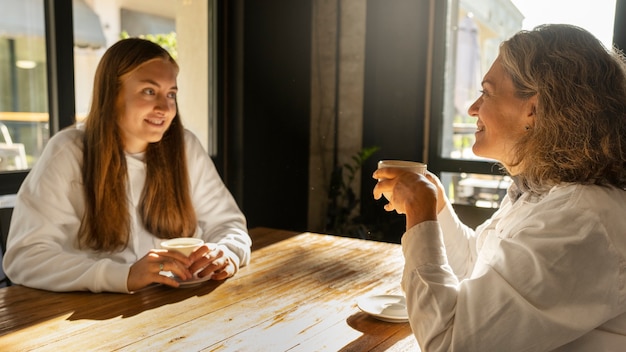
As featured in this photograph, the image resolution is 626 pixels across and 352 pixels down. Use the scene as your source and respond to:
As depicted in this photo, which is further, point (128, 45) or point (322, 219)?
point (322, 219)

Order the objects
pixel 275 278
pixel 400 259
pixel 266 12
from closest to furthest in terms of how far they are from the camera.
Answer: pixel 275 278
pixel 400 259
pixel 266 12

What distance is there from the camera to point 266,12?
413 cm

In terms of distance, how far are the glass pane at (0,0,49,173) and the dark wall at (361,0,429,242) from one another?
2.34 m

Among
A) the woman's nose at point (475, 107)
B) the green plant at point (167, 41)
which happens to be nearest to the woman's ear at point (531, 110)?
the woman's nose at point (475, 107)

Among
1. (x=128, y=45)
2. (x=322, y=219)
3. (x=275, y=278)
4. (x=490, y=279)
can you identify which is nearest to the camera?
(x=490, y=279)

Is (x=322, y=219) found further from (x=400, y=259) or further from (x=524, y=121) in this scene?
(x=524, y=121)

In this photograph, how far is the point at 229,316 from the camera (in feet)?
4.44

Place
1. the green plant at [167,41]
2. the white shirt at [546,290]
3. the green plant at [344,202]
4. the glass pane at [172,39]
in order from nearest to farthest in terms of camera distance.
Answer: the white shirt at [546,290] < the glass pane at [172,39] < the green plant at [167,41] < the green plant at [344,202]

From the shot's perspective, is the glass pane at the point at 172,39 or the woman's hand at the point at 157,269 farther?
the glass pane at the point at 172,39

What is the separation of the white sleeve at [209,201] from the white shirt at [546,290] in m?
1.10

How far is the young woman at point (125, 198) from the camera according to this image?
1.59 m

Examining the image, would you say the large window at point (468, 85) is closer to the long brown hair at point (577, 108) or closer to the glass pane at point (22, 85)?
the glass pane at point (22, 85)

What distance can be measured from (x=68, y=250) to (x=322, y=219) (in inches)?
120

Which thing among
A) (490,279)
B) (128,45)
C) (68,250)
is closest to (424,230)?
(490,279)
